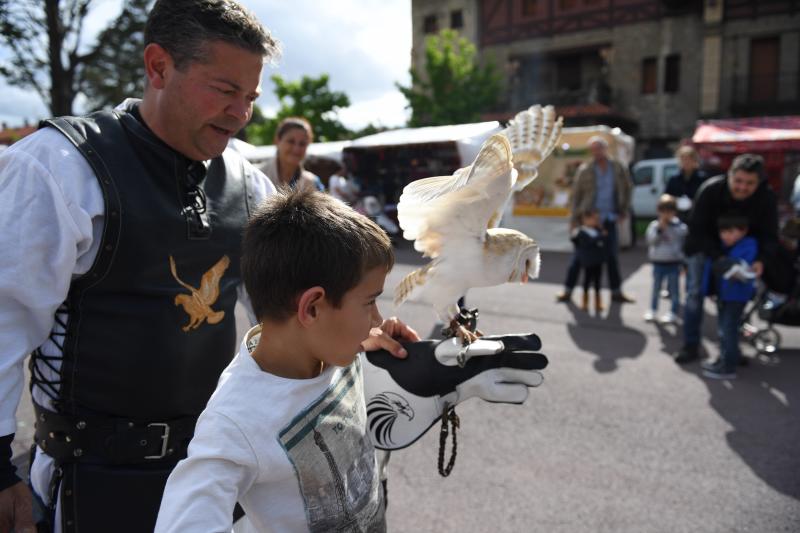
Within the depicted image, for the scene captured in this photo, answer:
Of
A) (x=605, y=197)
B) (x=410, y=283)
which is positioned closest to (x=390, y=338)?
(x=410, y=283)

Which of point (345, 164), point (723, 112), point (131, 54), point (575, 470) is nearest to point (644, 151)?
point (723, 112)

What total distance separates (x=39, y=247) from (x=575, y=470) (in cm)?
279

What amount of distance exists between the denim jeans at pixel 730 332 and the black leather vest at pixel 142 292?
4172mm

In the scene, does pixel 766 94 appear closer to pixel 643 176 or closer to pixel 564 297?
pixel 643 176

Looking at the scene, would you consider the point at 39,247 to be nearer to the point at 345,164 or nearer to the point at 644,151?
the point at 345,164

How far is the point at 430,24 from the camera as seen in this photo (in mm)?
28062

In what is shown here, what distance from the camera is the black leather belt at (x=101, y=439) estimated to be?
52.3 inches

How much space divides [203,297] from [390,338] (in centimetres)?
51

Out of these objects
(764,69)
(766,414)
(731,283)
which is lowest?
(766,414)

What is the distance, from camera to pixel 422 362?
1.43 meters

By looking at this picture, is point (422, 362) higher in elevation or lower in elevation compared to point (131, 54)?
lower

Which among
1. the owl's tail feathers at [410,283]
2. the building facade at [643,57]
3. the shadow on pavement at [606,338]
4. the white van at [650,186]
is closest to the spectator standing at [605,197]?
the shadow on pavement at [606,338]

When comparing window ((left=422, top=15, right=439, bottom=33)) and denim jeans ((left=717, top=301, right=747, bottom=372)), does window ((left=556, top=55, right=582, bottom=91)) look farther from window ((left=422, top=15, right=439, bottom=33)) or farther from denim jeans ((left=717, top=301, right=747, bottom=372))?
denim jeans ((left=717, top=301, right=747, bottom=372))

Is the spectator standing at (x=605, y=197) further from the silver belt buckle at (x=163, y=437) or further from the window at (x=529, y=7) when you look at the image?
the window at (x=529, y=7)
